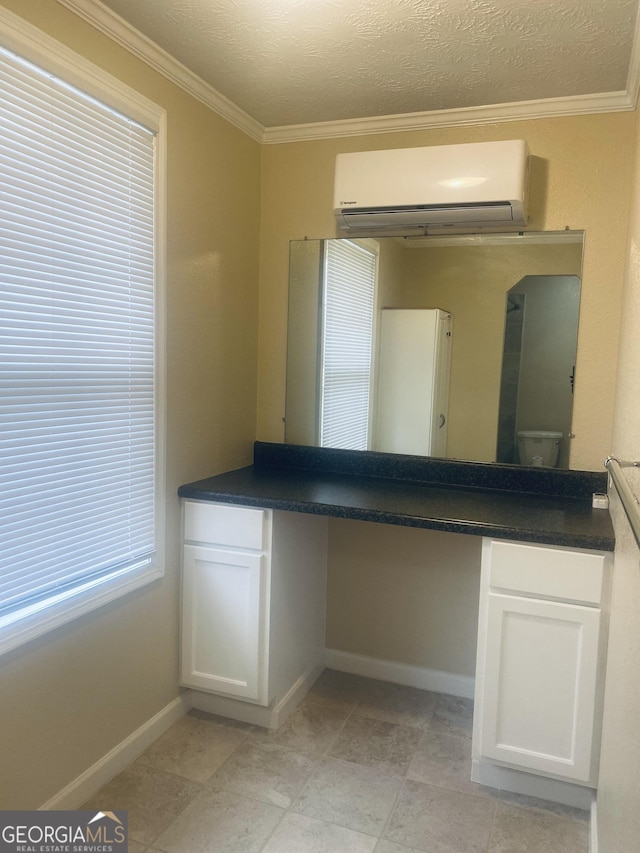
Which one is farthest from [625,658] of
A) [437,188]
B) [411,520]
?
[437,188]

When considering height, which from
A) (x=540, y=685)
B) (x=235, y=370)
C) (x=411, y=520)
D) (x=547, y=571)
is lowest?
(x=540, y=685)

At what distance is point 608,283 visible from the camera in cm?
229

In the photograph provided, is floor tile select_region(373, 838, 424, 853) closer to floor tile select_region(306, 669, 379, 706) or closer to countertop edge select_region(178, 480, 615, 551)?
floor tile select_region(306, 669, 379, 706)

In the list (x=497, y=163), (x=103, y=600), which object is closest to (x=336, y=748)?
(x=103, y=600)

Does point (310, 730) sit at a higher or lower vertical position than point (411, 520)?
lower

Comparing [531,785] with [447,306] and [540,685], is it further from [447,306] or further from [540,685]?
[447,306]

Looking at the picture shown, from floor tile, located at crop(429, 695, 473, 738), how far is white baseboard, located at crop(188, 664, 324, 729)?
0.55 metres

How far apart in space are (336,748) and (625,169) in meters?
2.31

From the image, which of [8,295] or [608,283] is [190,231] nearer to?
[8,295]

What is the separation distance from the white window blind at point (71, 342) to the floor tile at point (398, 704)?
1.13 meters

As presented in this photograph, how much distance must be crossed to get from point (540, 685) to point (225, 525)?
1164 millimetres

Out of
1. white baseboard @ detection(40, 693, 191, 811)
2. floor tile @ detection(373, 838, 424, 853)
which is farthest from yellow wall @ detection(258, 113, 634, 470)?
white baseboard @ detection(40, 693, 191, 811)

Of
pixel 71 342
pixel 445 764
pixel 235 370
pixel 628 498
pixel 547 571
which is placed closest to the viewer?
pixel 628 498

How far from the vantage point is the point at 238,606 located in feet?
7.47
